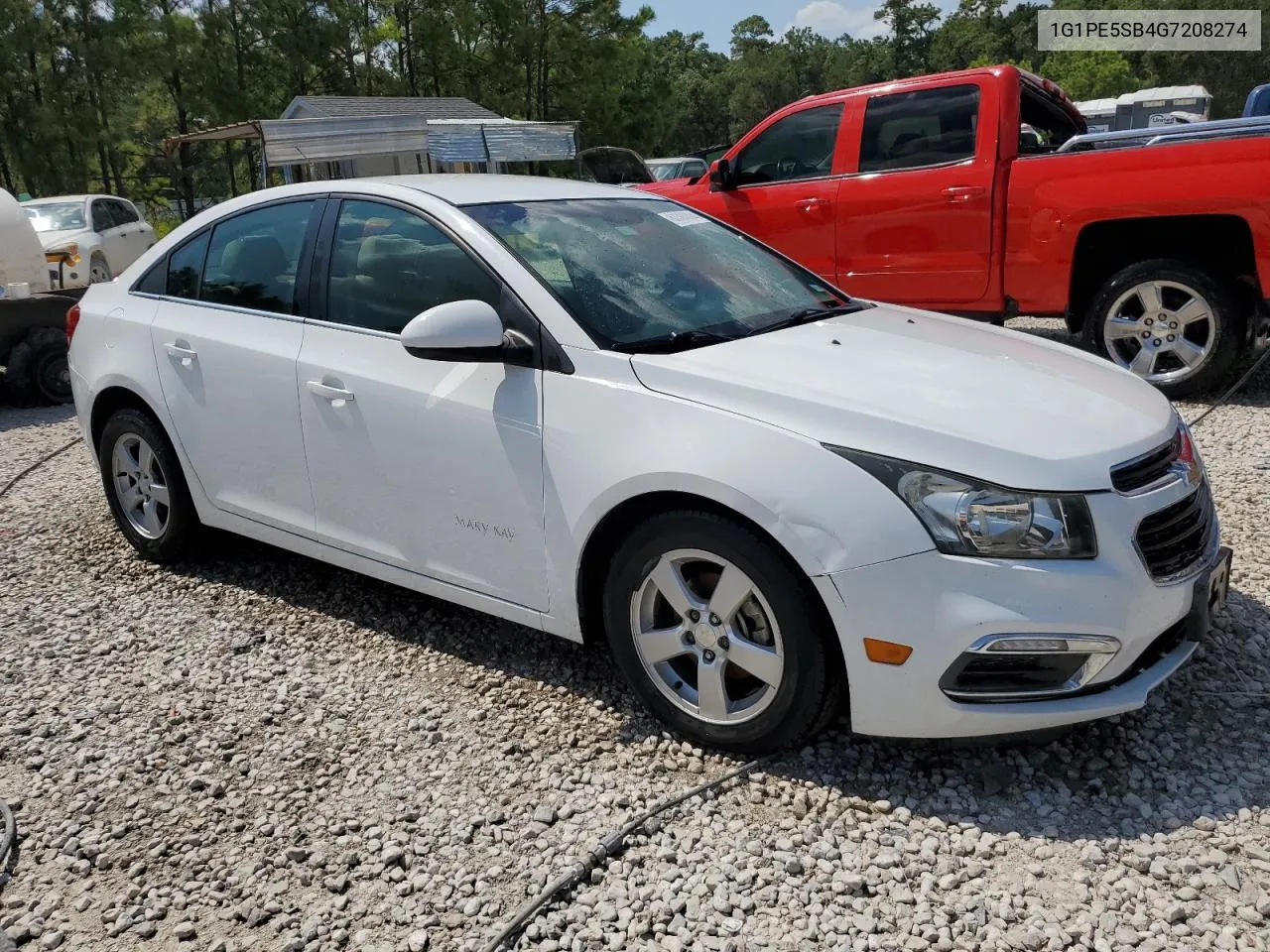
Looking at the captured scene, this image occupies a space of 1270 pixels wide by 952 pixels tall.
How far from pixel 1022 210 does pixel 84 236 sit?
39.3ft

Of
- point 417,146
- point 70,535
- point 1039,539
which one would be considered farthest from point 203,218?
point 417,146

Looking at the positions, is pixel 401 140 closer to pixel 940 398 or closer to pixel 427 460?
pixel 427 460

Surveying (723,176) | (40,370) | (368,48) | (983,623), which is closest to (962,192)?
(723,176)

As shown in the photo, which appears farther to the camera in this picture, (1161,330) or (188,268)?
(1161,330)

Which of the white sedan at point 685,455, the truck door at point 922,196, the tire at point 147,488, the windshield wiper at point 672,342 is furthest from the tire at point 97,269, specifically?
the windshield wiper at point 672,342

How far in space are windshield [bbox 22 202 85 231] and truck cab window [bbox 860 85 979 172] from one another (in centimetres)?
1112

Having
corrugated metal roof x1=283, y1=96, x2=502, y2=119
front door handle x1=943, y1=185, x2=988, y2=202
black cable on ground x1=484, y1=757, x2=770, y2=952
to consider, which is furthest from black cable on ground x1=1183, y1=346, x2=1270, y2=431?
corrugated metal roof x1=283, y1=96, x2=502, y2=119

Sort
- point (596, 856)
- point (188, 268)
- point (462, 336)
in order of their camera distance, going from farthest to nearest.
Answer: point (188, 268) → point (462, 336) → point (596, 856)

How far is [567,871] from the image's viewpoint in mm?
2500

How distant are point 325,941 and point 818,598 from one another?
1411 mm

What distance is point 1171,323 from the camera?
6.34 m

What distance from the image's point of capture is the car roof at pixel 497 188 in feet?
11.8

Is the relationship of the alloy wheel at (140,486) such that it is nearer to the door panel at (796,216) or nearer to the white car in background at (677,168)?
the door panel at (796,216)

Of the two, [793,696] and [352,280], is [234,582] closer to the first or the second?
[352,280]
